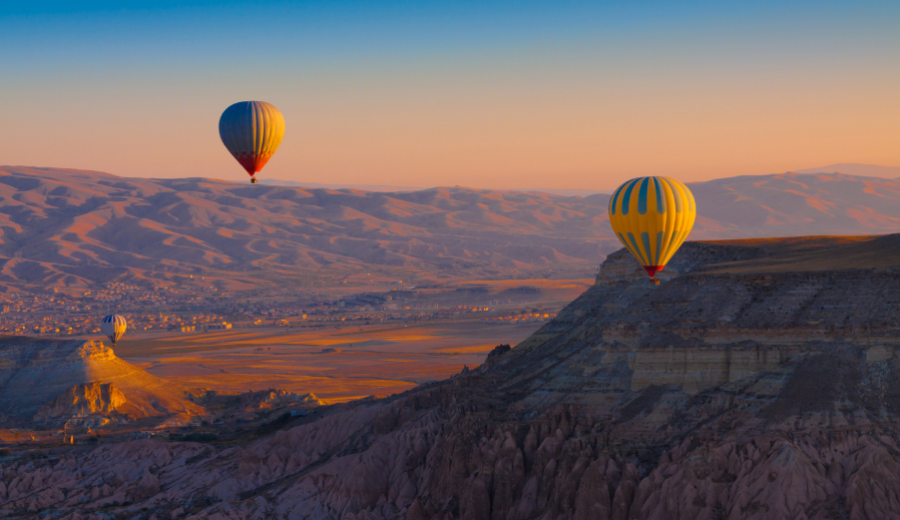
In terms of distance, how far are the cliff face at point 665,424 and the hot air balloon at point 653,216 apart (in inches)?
78.5

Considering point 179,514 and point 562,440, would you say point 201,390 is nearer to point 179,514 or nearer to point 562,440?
point 179,514

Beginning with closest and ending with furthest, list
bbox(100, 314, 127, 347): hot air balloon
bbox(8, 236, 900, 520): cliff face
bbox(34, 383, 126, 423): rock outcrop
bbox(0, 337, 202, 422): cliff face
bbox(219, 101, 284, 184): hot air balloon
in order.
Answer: bbox(8, 236, 900, 520): cliff face < bbox(219, 101, 284, 184): hot air balloon < bbox(34, 383, 126, 423): rock outcrop < bbox(0, 337, 202, 422): cliff face < bbox(100, 314, 127, 347): hot air balloon

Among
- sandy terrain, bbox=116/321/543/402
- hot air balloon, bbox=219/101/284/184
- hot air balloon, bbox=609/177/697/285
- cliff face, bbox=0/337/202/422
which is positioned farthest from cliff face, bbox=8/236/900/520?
sandy terrain, bbox=116/321/543/402

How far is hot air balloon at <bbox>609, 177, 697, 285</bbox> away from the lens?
53.0 metres

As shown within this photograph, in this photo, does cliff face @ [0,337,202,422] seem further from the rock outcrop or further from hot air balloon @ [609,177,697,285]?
hot air balloon @ [609,177,697,285]

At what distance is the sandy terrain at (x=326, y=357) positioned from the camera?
124 metres

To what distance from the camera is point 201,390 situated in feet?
381

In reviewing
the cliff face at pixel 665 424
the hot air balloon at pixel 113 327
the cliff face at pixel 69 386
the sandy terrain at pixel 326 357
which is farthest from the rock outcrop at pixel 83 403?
the cliff face at pixel 665 424

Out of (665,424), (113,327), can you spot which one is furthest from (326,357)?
(665,424)

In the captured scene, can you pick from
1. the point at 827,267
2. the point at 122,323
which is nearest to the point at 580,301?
the point at 827,267

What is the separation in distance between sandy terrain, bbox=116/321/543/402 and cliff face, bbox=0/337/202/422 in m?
16.8

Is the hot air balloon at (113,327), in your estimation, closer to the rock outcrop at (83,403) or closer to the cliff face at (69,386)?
the cliff face at (69,386)

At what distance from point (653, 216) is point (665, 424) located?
1228cm

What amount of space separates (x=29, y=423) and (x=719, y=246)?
6582 centimetres
